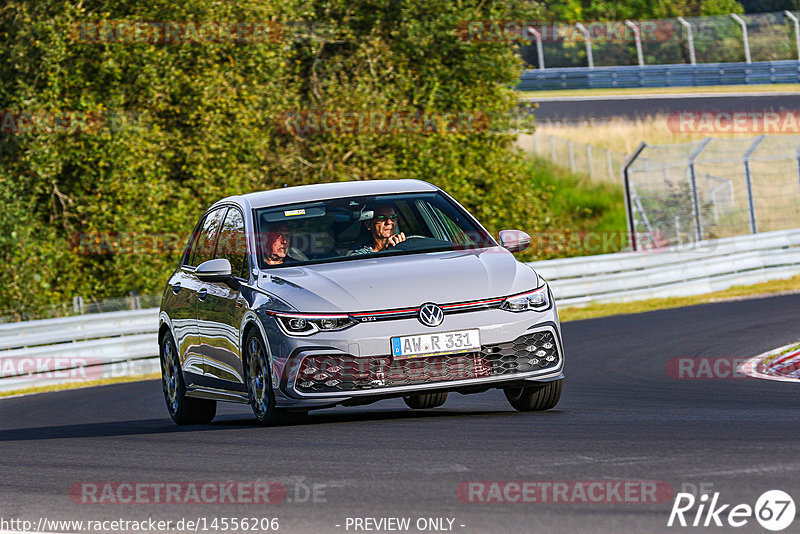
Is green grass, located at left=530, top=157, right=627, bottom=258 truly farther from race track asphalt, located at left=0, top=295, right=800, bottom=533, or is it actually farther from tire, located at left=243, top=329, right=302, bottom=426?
tire, located at left=243, top=329, right=302, bottom=426

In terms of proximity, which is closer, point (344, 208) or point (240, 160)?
point (344, 208)

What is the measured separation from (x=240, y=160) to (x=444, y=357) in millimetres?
21197

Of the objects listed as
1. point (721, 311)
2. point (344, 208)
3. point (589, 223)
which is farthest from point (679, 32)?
point (344, 208)

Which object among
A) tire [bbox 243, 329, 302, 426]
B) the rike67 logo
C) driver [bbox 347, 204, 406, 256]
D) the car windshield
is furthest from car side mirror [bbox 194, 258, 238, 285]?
the rike67 logo

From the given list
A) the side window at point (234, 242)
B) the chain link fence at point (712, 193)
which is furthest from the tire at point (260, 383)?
the chain link fence at point (712, 193)

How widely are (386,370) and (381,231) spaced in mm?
1497

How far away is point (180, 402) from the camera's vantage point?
37.1ft

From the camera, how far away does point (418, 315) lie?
873 centimetres

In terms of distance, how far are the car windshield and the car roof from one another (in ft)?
0.17

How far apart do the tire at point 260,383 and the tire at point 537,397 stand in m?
1.51

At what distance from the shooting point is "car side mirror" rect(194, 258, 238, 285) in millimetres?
9781

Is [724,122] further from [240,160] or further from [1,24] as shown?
[1,24]

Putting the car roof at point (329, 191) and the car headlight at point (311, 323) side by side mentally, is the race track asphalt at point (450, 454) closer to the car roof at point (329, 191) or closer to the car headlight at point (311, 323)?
the car headlight at point (311, 323)

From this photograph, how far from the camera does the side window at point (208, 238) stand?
11.0m
